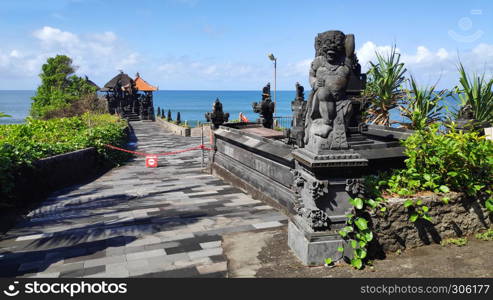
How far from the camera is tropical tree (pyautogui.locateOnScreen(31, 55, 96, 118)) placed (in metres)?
50.8

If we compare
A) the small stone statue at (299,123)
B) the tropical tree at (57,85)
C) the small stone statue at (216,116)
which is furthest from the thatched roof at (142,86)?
the small stone statue at (299,123)

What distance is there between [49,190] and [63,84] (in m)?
52.8

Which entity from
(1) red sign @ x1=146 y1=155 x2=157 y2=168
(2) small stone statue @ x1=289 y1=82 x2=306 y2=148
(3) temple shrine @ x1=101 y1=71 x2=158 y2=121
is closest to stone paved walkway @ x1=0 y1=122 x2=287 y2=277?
(2) small stone statue @ x1=289 y1=82 x2=306 y2=148

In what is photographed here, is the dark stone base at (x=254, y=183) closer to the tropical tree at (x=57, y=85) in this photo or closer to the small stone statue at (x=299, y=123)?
the small stone statue at (x=299, y=123)

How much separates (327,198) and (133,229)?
12.6ft

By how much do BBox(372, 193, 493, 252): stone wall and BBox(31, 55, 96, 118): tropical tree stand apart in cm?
5060

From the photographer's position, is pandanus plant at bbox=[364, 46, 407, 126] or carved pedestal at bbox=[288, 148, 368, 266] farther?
pandanus plant at bbox=[364, 46, 407, 126]

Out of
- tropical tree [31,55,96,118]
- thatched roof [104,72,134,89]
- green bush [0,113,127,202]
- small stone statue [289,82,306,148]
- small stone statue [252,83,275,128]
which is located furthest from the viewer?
thatched roof [104,72,134,89]

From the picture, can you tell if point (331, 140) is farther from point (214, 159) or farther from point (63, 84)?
point (63, 84)

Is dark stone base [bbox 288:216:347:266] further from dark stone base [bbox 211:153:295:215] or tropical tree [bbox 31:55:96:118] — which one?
tropical tree [bbox 31:55:96:118]

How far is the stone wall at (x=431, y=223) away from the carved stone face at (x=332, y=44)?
230 cm

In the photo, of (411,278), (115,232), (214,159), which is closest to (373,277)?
(411,278)

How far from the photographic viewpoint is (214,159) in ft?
41.1

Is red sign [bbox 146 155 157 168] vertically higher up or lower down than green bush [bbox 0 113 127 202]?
lower down
